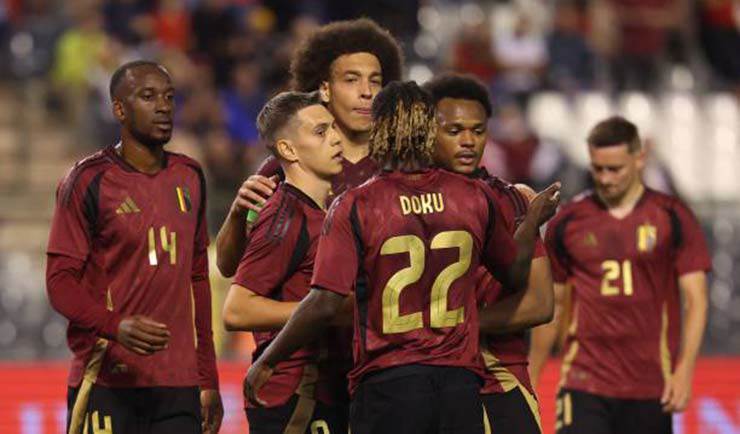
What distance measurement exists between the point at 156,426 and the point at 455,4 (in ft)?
36.3

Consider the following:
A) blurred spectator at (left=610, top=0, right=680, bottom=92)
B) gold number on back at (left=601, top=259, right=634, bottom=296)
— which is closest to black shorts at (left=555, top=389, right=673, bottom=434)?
gold number on back at (left=601, top=259, right=634, bottom=296)

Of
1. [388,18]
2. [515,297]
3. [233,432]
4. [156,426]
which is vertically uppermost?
[388,18]

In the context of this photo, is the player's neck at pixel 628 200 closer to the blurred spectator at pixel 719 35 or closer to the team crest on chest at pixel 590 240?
the team crest on chest at pixel 590 240

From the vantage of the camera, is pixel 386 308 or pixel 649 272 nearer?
pixel 386 308

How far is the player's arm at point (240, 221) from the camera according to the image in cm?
722

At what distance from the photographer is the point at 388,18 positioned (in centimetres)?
1728

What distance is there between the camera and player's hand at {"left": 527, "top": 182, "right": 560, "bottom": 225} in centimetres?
700

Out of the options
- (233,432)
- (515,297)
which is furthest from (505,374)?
(233,432)

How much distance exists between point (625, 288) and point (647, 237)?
1.00 feet

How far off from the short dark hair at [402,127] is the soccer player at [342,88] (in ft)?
2.47

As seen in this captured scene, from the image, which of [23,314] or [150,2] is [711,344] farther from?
[150,2]

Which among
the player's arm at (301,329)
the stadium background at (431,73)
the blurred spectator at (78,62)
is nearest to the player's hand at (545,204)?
the player's arm at (301,329)

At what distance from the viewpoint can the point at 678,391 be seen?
9250 millimetres

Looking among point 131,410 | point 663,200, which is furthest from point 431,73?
point 131,410
